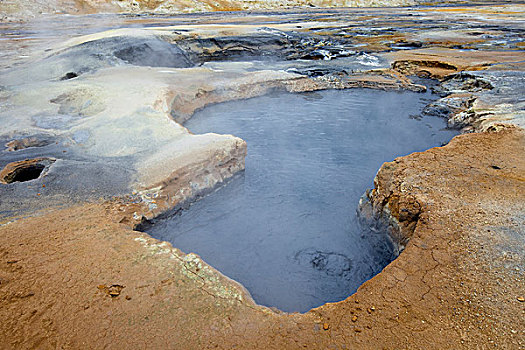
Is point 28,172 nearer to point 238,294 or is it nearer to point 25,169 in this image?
point 25,169

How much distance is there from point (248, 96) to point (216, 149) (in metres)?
4.97

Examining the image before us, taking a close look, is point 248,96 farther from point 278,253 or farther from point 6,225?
point 6,225

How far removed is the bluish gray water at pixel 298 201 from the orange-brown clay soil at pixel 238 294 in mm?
938

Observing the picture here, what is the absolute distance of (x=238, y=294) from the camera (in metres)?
2.79

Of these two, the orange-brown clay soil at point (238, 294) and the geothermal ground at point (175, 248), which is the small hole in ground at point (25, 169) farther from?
the orange-brown clay soil at point (238, 294)

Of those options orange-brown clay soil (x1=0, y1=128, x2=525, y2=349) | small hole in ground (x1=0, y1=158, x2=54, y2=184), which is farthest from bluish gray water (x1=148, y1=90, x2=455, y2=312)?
small hole in ground (x1=0, y1=158, x2=54, y2=184)

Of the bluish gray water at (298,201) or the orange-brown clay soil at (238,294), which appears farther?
the bluish gray water at (298,201)

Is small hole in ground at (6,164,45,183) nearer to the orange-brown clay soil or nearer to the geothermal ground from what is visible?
the geothermal ground

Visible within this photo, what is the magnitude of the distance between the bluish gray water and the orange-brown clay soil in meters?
0.94

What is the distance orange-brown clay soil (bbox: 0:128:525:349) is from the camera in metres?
2.33

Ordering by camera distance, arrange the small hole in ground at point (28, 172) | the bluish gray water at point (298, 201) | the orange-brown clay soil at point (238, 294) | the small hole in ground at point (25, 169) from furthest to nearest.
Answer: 1. the small hole in ground at point (28, 172)
2. the small hole in ground at point (25, 169)
3. the bluish gray water at point (298, 201)
4. the orange-brown clay soil at point (238, 294)

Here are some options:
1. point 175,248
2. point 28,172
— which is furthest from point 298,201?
point 28,172

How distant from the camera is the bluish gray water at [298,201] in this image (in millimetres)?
3961

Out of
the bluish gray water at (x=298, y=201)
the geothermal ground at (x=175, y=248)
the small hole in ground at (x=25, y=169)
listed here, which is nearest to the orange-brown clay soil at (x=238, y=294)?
the geothermal ground at (x=175, y=248)
